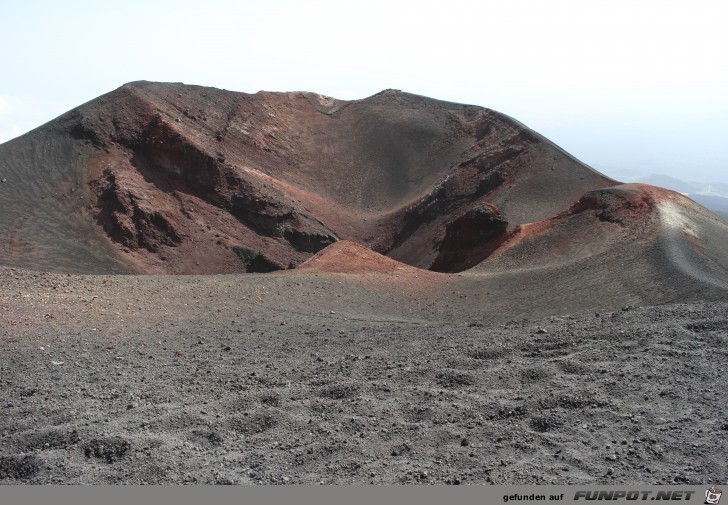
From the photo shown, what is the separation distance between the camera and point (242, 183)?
28562 mm

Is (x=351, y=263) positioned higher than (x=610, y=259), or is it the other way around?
(x=610, y=259)

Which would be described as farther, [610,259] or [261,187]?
[261,187]

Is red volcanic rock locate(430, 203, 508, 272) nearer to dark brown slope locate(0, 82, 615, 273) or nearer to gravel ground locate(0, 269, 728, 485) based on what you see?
dark brown slope locate(0, 82, 615, 273)

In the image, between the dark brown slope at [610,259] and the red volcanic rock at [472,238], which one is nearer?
the dark brown slope at [610,259]

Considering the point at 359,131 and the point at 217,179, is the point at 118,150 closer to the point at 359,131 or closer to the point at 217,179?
the point at 217,179

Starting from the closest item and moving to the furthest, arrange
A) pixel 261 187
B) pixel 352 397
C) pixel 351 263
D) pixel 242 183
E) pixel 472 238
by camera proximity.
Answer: pixel 352 397 < pixel 351 263 < pixel 472 238 < pixel 242 183 < pixel 261 187

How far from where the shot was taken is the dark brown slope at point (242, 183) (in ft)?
78.7

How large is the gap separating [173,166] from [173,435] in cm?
2285

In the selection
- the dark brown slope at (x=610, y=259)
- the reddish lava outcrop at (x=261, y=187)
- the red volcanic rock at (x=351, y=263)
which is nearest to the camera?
the dark brown slope at (x=610, y=259)

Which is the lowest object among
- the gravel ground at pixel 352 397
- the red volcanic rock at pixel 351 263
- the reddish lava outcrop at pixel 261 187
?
the gravel ground at pixel 352 397

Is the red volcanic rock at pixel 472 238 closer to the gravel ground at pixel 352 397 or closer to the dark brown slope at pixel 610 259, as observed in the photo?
the dark brown slope at pixel 610 259

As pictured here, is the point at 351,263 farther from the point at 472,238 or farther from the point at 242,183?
the point at 242,183

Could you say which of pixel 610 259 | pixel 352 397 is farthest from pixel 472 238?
pixel 352 397

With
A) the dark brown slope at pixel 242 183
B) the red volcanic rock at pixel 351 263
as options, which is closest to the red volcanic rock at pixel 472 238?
the dark brown slope at pixel 242 183
